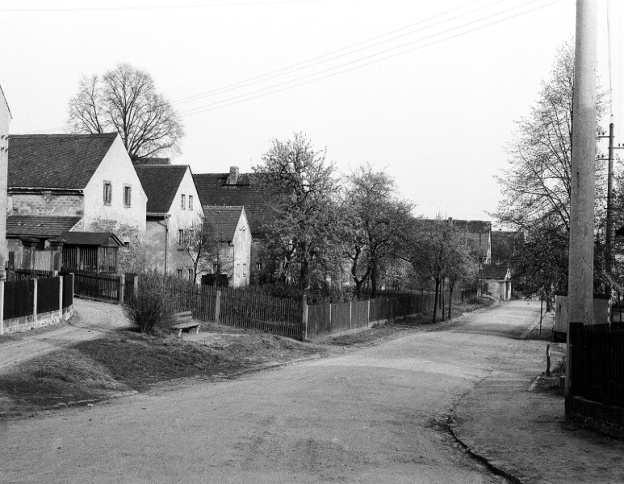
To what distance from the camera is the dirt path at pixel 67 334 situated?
52.6 ft

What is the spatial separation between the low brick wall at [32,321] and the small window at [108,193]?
19204 mm

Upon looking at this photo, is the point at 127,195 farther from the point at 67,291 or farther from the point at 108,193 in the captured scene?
the point at 67,291

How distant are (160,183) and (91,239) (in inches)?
622

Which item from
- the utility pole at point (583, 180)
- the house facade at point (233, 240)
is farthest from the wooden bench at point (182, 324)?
the house facade at point (233, 240)

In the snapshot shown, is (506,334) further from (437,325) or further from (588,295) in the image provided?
(588,295)

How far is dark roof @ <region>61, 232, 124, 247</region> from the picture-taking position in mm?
35500

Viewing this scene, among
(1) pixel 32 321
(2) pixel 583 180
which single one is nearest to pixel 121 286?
(1) pixel 32 321

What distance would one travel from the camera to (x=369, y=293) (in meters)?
48.6

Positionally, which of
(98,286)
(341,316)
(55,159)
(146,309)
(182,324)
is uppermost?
(55,159)

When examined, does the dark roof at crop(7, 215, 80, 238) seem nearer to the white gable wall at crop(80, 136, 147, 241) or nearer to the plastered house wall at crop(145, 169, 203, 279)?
the white gable wall at crop(80, 136, 147, 241)

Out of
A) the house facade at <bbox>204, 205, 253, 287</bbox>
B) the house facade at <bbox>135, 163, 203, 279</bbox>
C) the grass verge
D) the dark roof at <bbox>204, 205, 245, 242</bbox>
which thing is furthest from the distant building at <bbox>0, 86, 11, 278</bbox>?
the dark roof at <bbox>204, 205, 245, 242</bbox>

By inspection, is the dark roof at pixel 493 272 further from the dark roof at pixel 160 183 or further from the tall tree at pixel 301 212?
the tall tree at pixel 301 212

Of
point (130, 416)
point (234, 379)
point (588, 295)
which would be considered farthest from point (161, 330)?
point (588, 295)

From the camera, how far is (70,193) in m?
39.1
